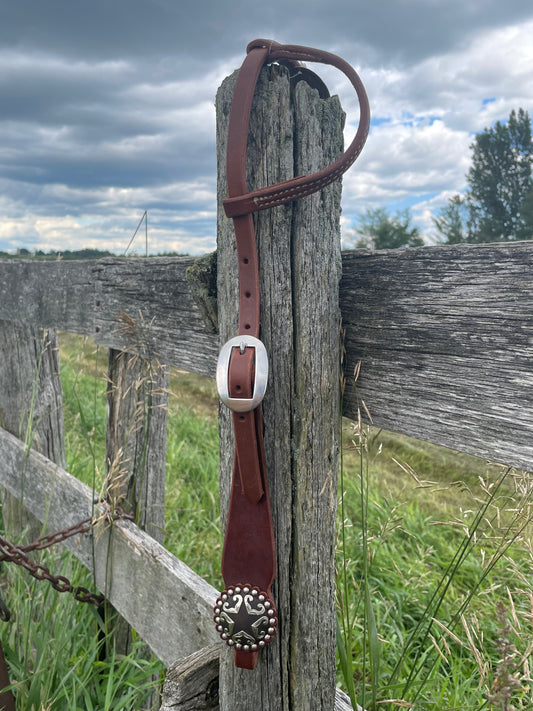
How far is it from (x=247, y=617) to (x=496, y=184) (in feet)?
119

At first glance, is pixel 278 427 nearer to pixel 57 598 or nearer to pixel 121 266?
pixel 121 266

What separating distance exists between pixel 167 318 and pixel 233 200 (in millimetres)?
724

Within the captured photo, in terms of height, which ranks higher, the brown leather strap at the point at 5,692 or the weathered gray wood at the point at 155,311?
the weathered gray wood at the point at 155,311

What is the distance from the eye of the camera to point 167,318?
5.98 ft

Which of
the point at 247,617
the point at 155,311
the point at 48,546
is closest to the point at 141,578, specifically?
the point at 48,546

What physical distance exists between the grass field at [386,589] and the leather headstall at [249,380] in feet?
0.68

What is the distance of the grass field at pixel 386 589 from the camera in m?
1.29

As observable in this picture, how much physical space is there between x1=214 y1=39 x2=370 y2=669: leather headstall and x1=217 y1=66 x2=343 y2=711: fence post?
0.04m

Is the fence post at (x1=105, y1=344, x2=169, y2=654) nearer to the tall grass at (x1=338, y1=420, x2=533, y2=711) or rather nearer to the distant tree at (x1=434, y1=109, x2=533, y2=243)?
the tall grass at (x1=338, y1=420, x2=533, y2=711)

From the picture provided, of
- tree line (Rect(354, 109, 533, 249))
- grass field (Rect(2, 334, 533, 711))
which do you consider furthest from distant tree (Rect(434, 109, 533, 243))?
grass field (Rect(2, 334, 533, 711))

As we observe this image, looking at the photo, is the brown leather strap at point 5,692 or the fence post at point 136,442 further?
the fence post at point 136,442

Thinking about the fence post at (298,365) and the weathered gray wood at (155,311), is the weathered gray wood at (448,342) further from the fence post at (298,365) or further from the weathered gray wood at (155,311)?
the weathered gray wood at (155,311)

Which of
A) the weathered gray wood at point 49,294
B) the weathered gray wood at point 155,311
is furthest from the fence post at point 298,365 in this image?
the weathered gray wood at point 49,294

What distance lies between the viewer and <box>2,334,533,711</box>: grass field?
4.22 feet
